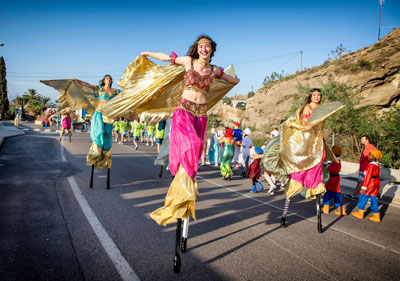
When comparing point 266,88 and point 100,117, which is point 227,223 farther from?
point 266,88

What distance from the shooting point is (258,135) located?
25594 millimetres

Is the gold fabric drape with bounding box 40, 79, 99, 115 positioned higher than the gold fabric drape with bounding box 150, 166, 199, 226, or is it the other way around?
the gold fabric drape with bounding box 40, 79, 99, 115

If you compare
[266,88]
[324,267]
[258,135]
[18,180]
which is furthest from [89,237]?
[266,88]

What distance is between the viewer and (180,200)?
2830mm

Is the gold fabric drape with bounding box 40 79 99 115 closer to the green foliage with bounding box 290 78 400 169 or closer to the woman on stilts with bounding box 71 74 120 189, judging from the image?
the woman on stilts with bounding box 71 74 120 189

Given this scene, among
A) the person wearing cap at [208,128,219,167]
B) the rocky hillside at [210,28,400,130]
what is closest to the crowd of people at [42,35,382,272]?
the person wearing cap at [208,128,219,167]

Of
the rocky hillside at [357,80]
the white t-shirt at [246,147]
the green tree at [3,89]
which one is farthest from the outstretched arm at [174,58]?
the green tree at [3,89]

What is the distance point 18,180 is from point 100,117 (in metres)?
2.82

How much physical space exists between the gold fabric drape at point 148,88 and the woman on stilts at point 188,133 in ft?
1.32

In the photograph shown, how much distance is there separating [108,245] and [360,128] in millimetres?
14460

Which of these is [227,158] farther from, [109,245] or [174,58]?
[109,245]

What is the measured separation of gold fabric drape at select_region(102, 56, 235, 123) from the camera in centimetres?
385

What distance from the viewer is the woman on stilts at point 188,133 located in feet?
9.41

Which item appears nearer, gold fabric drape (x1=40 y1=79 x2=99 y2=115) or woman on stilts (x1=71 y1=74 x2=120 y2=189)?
woman on stilts (x1=71 y1=74 x2=120 y2=189)
